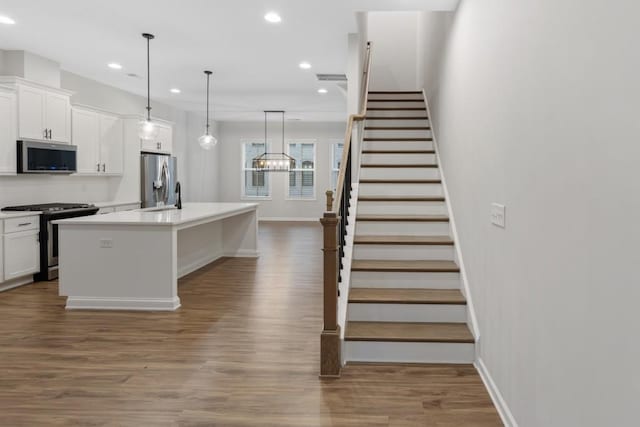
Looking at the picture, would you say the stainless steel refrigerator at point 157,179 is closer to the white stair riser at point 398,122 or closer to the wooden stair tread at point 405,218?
the white stair riser at point 398,122

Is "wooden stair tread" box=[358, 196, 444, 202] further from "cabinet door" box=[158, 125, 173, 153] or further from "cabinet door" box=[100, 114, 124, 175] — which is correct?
"cabinet door" box=[158, 125, 173, 153]

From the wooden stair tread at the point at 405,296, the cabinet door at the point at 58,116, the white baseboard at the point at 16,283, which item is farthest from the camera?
the cabinet door at the point at 58,116

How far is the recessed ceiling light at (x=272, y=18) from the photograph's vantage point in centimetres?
493

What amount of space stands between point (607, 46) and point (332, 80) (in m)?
6.76

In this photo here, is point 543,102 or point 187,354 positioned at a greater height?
point 543,102

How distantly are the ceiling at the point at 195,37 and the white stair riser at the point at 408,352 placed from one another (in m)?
2.97

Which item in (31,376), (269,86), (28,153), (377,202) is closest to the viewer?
(31,376)

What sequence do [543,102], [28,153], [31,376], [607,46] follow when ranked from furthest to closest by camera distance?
[28,153], [31,376], [543,102], [607,46]

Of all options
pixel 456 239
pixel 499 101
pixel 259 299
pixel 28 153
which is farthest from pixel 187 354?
pixel 28 153

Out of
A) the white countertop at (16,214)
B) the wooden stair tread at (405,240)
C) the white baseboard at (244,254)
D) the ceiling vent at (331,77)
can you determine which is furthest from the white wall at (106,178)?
the wooden stair tread at (405,240)

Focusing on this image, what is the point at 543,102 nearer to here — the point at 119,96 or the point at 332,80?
the point at 332,80

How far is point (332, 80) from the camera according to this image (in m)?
8.12

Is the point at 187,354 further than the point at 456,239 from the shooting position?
No

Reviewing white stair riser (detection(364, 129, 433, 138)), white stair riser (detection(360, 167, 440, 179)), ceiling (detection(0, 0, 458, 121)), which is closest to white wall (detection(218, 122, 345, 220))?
ceiling (detection(0, 0, 458, 121))
